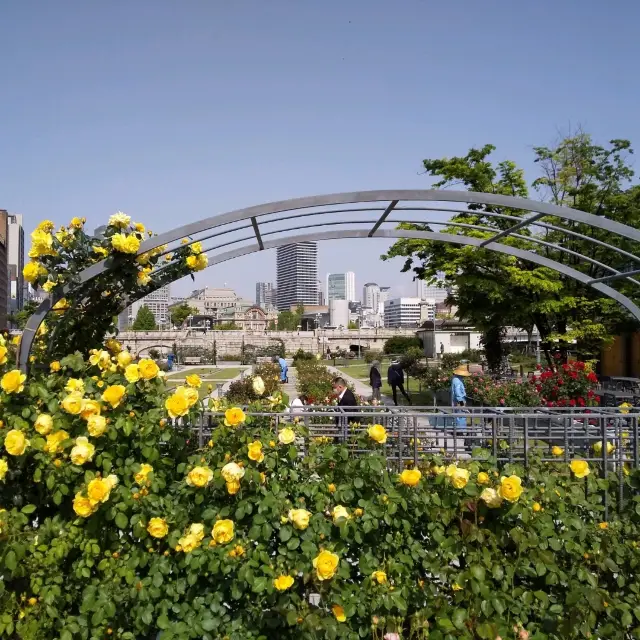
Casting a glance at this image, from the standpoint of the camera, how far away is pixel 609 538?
2.75 meters

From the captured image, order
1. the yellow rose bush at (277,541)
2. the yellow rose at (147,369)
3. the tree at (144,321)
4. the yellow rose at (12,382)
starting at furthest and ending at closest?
the tree at (144,321)
the yellow rose at (147,369)
the yellow rose at (12,382)
the yellow rose bush at (277,541)

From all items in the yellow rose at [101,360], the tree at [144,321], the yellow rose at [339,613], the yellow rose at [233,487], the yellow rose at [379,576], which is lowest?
the yellow rose at [339,613]

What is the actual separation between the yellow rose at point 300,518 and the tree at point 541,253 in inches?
541

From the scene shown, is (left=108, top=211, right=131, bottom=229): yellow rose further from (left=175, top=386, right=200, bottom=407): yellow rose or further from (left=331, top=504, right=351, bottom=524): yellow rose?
(left=331, top=504, right=351, bottom=524): yellow rose

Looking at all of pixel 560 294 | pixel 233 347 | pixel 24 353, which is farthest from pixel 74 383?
pixel 233 347

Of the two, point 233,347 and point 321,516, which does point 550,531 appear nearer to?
point 321,516

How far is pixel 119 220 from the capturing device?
4.41m

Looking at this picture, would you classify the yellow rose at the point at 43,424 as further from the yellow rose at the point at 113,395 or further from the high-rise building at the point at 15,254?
the high-rise building at the point at 15,254

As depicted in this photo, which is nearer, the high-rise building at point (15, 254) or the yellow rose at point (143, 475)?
the yellow rose at point (143, 475)

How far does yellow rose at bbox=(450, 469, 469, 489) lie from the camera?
→ 109 inches

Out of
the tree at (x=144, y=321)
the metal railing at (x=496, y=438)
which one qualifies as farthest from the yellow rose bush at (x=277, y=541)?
the tree at (x=144, y=321)

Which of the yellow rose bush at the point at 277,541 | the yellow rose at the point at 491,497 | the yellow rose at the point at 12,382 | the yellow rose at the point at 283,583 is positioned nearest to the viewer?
the yellow rose at the point at 283,583

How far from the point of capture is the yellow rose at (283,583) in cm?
248

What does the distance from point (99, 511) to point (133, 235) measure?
222cm
